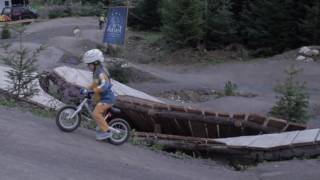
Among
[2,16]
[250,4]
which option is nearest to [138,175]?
[250,4]

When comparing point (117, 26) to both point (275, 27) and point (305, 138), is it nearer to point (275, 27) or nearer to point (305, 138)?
point (275, 27)

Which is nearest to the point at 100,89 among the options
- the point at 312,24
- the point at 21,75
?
the point at 21,75

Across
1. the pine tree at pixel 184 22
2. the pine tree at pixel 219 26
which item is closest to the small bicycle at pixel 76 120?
the pine tree at pixel 184 22

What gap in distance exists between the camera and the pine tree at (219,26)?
37000 millimetres

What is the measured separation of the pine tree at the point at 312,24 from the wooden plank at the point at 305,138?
73.8 feet

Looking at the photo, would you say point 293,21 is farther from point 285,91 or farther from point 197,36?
point 285,91

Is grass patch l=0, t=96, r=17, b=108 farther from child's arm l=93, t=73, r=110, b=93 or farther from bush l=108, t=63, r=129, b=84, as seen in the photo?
bush l=108, t=63, r=129, b=84

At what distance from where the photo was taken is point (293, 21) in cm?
3531

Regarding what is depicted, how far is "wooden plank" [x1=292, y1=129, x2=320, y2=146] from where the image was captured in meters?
10.8

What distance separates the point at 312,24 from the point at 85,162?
89.5ft

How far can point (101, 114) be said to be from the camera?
9.53 m

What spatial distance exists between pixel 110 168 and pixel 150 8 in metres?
44.9

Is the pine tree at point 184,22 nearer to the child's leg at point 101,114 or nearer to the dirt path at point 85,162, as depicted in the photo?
the dirt path at point 85,162

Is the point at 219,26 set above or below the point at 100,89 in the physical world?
below
